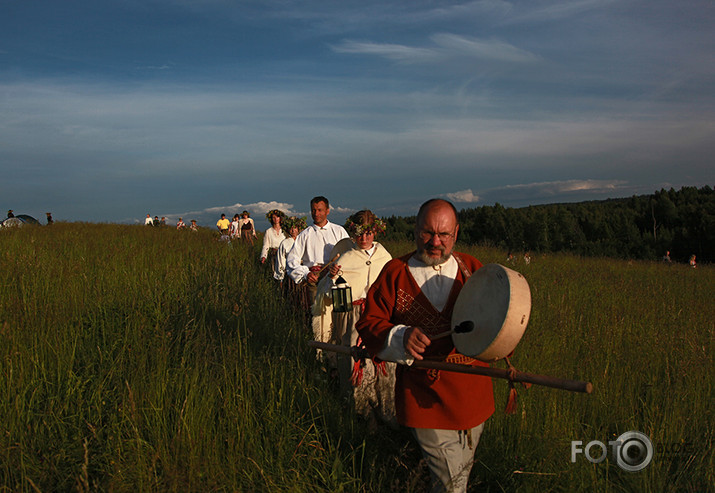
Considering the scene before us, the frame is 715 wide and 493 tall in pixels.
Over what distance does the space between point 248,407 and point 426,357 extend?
1.63 m

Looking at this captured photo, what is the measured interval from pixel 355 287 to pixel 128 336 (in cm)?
237

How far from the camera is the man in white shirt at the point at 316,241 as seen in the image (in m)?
7.12

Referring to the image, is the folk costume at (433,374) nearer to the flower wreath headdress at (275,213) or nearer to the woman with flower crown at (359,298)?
the woman with flower crown at (359,298)

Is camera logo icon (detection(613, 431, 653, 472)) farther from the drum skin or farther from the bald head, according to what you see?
the bald head

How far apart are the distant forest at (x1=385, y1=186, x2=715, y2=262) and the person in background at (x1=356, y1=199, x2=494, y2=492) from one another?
46666 millimetres

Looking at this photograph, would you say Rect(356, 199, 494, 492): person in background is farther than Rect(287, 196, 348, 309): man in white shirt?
No

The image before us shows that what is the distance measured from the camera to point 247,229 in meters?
15.1

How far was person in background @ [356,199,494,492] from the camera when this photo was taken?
2.70 m

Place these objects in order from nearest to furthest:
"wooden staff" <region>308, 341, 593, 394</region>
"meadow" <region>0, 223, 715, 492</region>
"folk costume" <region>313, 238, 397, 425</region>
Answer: "wooden staff" <region>308, 341, 593, 394</region>, "meadow" <region>0, 223, 715, 492</region>, "folk costume" <region>313, 238, 397, 425</region>

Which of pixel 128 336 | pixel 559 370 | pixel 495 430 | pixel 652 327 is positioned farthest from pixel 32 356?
pixel 652 327

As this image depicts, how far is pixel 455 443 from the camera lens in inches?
108

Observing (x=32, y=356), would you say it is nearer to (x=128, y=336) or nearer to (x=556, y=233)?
(x=128, y=336)

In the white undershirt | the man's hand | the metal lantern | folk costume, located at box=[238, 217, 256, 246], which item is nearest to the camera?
the man's hand

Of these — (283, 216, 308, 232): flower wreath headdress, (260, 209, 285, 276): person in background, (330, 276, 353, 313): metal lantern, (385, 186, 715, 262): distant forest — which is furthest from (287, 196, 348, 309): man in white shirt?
(385, 186, 715, 262): distant forest
